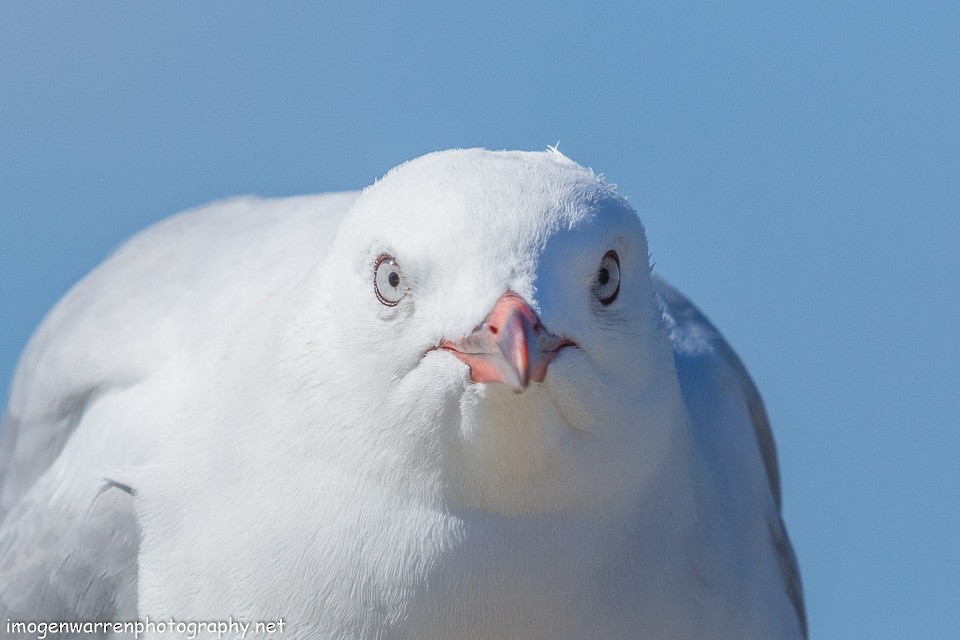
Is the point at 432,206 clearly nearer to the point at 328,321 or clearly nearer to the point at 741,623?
the point at 328,321

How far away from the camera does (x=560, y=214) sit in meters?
2.41

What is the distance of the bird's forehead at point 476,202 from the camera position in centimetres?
233

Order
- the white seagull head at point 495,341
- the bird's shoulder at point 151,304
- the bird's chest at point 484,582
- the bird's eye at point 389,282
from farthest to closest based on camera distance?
the bird's shoulder at point 151,304 < the bird's chest at point 484,582 < the bird's eye at point 389,282 < the white seagull head at point 495,341

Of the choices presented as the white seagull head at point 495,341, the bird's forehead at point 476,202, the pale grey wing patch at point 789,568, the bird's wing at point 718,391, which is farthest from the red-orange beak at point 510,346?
the pale grey wing patch at point 789,568

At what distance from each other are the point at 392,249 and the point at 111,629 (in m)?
1.35

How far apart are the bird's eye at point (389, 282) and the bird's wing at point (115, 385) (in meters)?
0.65

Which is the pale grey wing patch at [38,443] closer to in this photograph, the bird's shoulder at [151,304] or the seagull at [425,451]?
the bird's shoulder at [151,304]

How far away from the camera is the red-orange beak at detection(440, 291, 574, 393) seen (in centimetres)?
215

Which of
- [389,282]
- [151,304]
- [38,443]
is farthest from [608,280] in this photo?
[38,443]

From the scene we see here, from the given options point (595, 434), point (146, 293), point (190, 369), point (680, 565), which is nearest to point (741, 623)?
point (680, 565)

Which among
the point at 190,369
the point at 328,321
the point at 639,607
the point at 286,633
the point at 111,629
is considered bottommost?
the point at 111,629

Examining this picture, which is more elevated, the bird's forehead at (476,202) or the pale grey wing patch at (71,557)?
the bird's forehead at (476,202)

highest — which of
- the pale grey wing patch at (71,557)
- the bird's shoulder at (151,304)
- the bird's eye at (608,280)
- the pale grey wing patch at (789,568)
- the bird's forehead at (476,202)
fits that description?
the bird's forehead at (476,202)

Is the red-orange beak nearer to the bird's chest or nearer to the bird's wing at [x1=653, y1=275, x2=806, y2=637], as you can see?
the bird's chest
